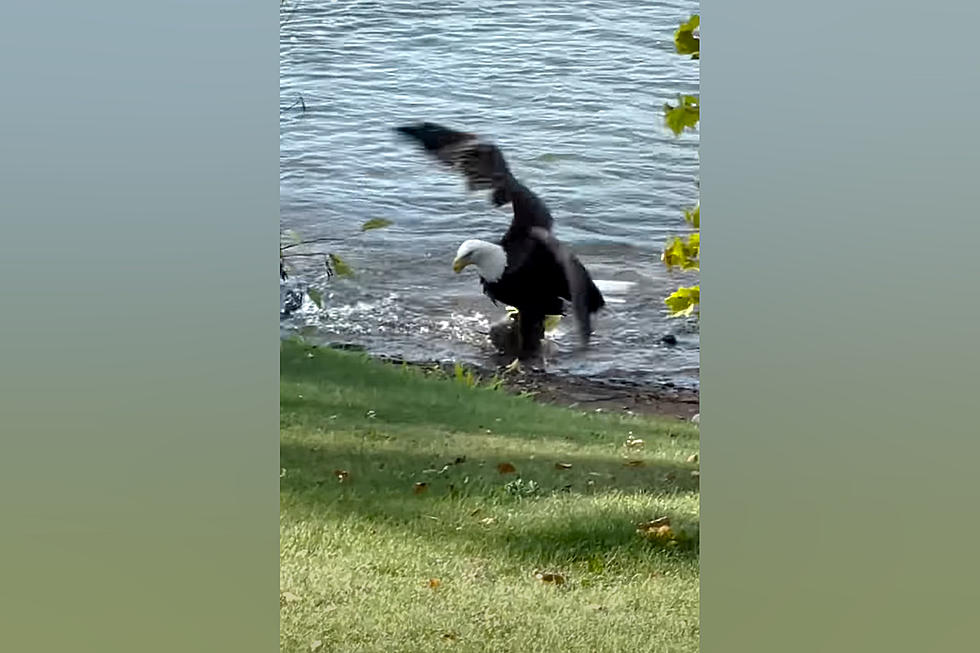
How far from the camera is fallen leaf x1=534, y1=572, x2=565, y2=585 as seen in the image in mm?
2965

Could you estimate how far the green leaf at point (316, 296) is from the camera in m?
3.02

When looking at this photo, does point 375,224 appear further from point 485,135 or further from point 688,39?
point 688,39

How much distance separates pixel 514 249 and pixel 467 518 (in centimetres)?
79

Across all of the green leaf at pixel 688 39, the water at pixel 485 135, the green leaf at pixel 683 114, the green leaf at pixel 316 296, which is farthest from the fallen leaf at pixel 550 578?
the green leaf at pixel 688 39

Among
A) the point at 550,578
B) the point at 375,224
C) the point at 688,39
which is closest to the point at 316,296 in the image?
the point at 375,224

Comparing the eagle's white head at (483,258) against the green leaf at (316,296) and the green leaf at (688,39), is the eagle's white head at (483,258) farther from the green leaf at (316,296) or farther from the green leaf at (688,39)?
the green leaf at (688,39)

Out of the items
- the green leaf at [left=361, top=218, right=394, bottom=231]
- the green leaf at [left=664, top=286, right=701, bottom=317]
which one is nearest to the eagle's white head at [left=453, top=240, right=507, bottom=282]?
the green leaf at [left=361, top=218, right=394, bottom=231]

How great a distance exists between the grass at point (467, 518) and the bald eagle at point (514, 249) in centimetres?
27

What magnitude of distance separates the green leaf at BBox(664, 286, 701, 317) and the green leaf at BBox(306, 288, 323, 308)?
100 centimetres

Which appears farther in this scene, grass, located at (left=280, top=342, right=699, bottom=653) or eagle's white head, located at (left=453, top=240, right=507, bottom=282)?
eagle's white head, located at (left=453, top=240, right=507, bottom=282)

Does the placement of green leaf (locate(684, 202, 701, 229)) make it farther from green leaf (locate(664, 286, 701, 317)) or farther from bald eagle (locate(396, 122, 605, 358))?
bald eagle (locate(396, 122, 605, 358))
